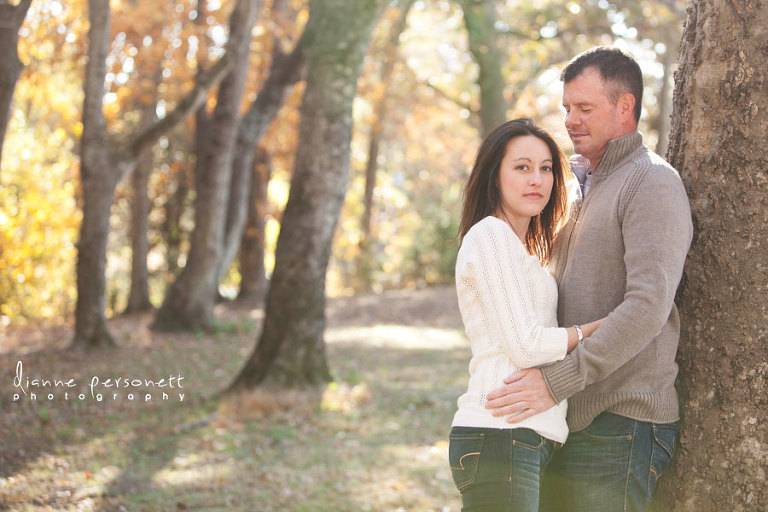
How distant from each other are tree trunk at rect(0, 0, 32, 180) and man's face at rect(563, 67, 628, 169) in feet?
16.4

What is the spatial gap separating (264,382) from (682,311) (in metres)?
5.87

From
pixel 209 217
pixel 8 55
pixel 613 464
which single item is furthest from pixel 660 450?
pixel 209 217

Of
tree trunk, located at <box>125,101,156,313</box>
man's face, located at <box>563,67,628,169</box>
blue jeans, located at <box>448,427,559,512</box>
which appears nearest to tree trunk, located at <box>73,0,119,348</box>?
tree trunk, located at <box>125,101,156,313</box>

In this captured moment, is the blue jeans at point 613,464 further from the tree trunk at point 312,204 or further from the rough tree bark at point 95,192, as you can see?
the rough tree bark at point 95,192

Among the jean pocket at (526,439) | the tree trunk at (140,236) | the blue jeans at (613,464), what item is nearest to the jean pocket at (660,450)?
the blue jeans at (613,464)

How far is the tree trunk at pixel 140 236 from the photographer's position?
616 inches

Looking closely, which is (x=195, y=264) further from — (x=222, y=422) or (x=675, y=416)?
(x=675, y=416)

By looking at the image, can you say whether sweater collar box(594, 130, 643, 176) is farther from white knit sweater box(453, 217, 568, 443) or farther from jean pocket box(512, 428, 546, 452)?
jean pocket box(512, 428, 546, 452)

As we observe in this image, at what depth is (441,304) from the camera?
1817 cm

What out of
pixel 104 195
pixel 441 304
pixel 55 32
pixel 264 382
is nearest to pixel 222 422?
pixel 264 382

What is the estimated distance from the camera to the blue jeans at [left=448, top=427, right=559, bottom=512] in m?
2.59

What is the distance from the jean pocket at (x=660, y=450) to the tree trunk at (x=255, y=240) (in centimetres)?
1582

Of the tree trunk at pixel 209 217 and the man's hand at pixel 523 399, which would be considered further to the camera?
the tree trunk at pixel 209 217

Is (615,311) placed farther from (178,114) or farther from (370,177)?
(370,177)
